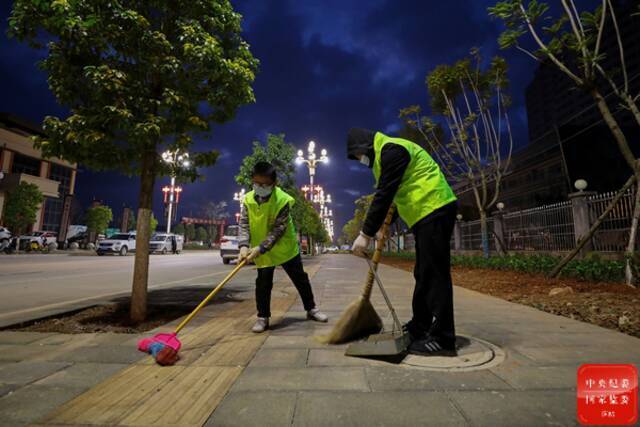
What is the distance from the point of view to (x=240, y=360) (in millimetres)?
2500

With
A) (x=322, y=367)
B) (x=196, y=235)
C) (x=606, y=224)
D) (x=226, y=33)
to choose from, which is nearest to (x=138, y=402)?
(x=322, y=367)

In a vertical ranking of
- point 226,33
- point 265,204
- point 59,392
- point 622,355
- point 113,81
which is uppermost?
point 226,33

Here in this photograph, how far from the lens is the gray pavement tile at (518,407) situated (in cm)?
155

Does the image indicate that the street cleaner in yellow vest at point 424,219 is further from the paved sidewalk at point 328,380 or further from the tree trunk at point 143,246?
the tree trunk at point 143,246

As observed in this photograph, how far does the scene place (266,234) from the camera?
3650 mm

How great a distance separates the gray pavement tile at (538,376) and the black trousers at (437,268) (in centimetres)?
43

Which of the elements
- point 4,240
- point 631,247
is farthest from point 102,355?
point 4,240

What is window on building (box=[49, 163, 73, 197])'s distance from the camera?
150ft

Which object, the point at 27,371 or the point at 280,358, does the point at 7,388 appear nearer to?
the point at 27,371

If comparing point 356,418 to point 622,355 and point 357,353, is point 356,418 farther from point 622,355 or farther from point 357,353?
point 622,355

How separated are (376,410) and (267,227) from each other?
2.32 m

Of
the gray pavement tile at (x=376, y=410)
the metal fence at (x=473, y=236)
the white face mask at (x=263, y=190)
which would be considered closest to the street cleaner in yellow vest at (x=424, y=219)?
the gray pavement tile at (x=376, y=410)

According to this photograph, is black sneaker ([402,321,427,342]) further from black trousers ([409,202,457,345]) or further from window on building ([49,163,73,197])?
window on building ([49,163,73,197])

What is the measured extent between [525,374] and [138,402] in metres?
2.38
